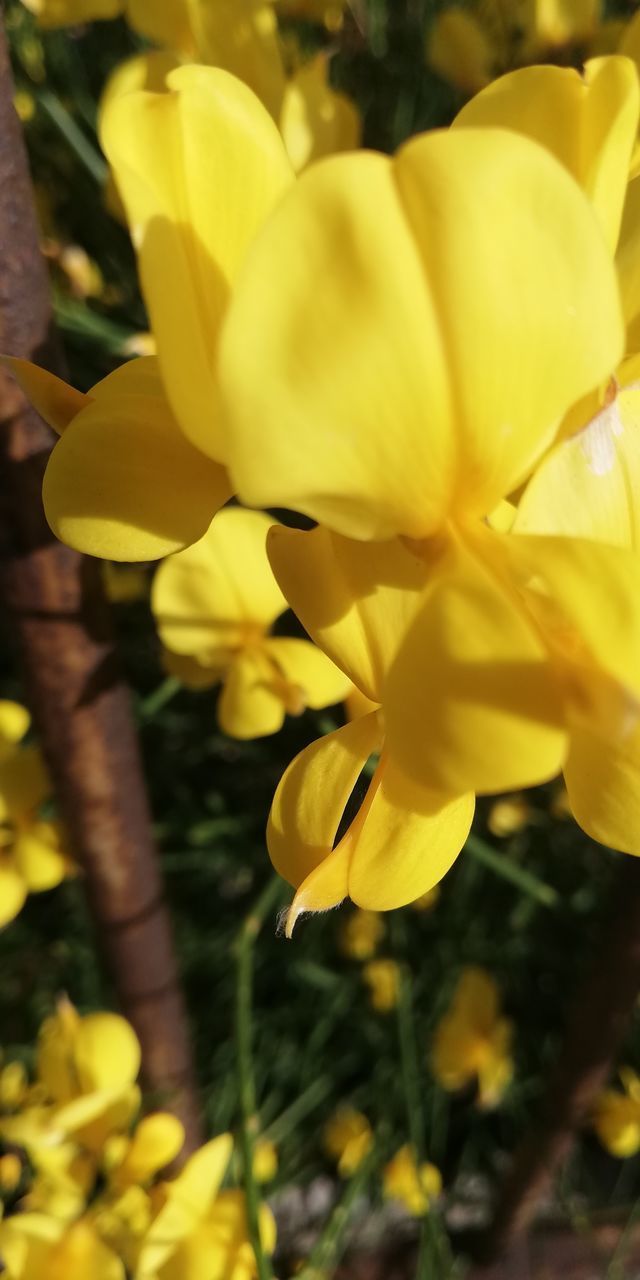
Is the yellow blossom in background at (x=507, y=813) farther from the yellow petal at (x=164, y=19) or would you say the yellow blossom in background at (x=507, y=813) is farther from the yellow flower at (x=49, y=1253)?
the yellow petal at (x=164, y=19)

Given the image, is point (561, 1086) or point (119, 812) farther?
point (561, 1086)

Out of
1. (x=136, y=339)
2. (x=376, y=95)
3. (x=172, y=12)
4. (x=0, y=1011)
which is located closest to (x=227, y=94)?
(x=172, y=12)

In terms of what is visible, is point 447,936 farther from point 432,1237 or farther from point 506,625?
point 506,625

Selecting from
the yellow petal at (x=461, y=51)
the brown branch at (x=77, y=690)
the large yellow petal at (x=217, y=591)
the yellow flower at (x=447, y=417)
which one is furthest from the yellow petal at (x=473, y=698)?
the yellow petal at (x=461, y=51)

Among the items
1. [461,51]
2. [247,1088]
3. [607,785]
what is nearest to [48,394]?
[607,785]

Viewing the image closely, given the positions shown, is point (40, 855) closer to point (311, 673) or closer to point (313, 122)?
point (311, 673)

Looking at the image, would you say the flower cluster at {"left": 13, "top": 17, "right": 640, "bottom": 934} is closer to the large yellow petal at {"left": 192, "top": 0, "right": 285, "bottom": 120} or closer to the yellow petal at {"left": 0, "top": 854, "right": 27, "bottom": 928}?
the large yellow petal at {"left": 192, "top": 0, "right": 285, "bottom": 120}

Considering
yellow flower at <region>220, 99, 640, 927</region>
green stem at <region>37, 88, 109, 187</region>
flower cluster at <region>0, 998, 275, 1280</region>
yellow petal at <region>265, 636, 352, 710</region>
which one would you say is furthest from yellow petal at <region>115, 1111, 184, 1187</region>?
green stem at <region>37, 88, 109, 187</region>
